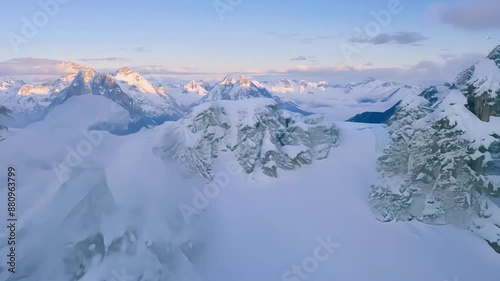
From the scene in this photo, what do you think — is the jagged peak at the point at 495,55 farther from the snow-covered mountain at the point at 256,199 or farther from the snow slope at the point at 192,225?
the snow slope at the point at 192,225

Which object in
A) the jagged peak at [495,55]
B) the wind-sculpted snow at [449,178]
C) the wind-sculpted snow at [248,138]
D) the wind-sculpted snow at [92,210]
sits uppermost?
the jagged peak at [495,55]

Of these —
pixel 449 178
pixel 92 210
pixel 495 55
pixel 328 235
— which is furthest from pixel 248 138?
pixel 495 55

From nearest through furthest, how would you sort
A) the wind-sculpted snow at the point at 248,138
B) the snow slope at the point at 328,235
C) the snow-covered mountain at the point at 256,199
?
the snow slope at the point at 328,235 → the snow-covered mountain at the point at 256,199 → the wind-sculpted snow at the point at 248,138

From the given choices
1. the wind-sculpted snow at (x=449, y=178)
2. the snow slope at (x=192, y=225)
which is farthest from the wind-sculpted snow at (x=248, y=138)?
the wind-sculpted snow at (x=449, y=178)

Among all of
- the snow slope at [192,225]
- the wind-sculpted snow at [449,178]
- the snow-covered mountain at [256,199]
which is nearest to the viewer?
the snow slope at [192,225]

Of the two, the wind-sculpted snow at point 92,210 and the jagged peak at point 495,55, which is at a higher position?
the jagged peak at point 495,55

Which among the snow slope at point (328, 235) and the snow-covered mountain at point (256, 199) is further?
the snow-covered mountain at point (256, 199)

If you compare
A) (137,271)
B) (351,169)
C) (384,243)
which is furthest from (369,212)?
(137,271)

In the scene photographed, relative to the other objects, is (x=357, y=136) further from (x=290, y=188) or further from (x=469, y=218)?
(x=469, y=218)

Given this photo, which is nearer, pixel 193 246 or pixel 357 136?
pixel 193 246
